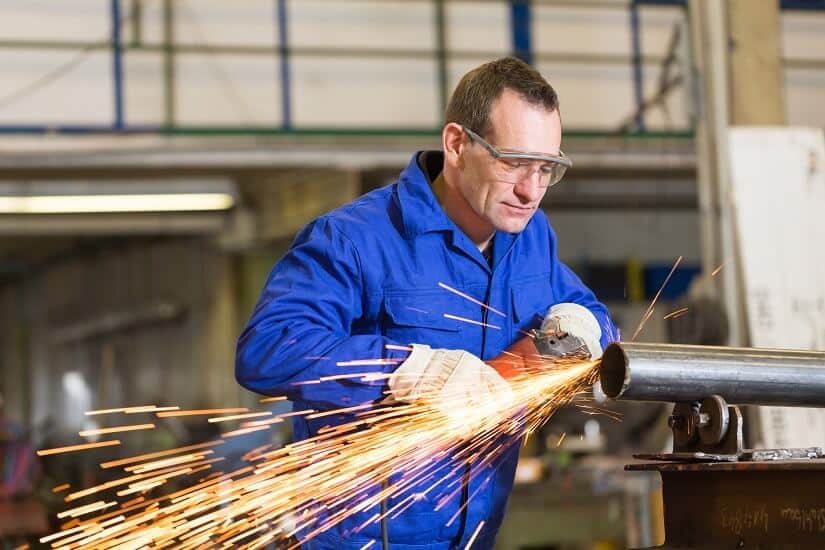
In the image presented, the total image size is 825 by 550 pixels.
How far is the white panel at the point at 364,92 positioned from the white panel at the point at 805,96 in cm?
295

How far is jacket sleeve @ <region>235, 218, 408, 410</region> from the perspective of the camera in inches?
93.1

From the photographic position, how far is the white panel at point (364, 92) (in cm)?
934

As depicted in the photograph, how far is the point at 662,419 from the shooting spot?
20.9 ft

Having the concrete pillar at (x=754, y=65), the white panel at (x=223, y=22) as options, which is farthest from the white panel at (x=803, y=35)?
the concrete pillar at (x=754, y=65)

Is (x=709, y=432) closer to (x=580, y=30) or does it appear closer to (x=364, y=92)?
(x=364, y=92)

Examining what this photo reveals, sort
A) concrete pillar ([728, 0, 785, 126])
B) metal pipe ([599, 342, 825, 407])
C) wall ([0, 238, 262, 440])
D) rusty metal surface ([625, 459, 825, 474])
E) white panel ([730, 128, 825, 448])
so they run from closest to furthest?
rusty metal surface ([625, 459, 825, 474]), metal pipe ([599, 342, 825, 407]), white panel ([730, 128, 825, 448]), concrete pillar ([728, 0, 785, 126]), wall ([0, 238, 262, 440])

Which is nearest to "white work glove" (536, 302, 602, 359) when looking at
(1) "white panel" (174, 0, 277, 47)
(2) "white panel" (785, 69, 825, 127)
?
(1) "white panel" (174, 0, 277, 47)

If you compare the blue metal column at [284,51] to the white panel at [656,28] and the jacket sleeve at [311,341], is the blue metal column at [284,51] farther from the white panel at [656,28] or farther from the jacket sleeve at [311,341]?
the jacket sleeve at [311,341]

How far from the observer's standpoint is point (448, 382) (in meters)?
2.30

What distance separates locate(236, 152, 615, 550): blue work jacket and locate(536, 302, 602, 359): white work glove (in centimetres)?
11

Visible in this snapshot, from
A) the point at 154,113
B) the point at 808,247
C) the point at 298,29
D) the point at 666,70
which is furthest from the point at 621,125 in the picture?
the point at 808,247

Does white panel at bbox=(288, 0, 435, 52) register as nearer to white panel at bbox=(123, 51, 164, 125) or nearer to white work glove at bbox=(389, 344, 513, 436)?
white panel at bbox=(123, 51, 164, 125)

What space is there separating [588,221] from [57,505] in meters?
5.38

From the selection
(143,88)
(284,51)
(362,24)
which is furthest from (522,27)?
(143,88)
